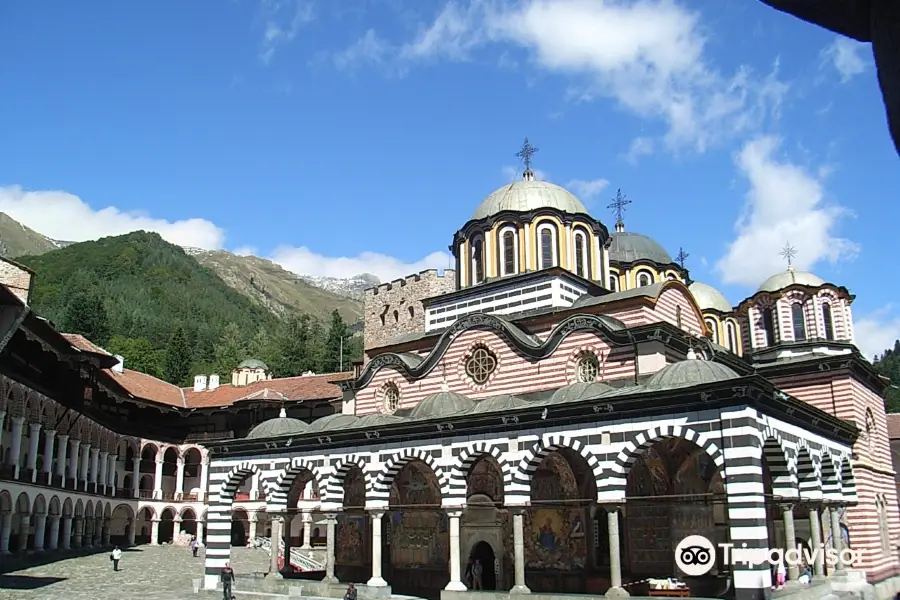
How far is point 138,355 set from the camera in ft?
219

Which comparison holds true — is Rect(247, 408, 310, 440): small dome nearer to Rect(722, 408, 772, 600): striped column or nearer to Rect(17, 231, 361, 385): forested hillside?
Rect(722, 408, 772, 600): striped column

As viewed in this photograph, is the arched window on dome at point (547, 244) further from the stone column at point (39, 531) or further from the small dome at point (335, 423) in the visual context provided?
the stone column at point (39, 531)

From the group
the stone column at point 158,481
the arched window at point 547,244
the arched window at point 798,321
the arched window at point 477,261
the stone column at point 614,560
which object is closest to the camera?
the stone column at point 614,560

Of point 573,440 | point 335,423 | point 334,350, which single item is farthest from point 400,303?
point 573,440

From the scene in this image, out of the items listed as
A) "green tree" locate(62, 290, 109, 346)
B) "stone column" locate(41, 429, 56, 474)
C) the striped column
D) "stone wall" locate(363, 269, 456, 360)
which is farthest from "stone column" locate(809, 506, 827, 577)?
"green tree" locate(62, 290, 109, 346)

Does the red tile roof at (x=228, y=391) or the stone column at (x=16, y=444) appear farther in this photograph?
the red tile roof at (x=228, y=391)

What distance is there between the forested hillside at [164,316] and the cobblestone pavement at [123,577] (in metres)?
32.5

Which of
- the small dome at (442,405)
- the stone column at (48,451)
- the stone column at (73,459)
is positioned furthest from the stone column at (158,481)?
the small dome at (442,405)

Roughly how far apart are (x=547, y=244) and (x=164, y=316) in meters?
Result: 75.4

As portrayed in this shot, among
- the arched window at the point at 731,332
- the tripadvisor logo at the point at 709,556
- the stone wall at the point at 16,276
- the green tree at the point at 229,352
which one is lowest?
the tripadvisor logo at the point at 709,556

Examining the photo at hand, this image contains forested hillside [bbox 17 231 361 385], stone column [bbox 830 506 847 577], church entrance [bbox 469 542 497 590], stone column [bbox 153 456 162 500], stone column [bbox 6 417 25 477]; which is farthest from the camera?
forested hillside [bbox 17 231 361 385]

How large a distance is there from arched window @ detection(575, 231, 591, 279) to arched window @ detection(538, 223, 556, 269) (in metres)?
0.96

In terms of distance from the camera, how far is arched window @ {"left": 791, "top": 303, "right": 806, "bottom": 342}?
30328 mm

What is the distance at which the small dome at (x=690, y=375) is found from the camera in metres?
17.4
